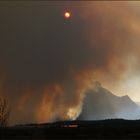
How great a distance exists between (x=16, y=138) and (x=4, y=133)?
1164 mm

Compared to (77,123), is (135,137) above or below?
above

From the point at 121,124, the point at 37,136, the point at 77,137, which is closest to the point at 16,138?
the point at 37,136

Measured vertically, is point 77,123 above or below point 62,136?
below

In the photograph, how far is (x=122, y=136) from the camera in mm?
17250

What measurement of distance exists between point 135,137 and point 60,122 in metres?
4.82

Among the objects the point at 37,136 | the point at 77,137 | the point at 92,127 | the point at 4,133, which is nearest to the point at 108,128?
the point at 92,127

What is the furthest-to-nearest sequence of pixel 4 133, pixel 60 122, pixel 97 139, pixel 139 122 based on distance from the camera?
pixel 60 122, pixel 139 122, pixel 4 133, pixel 97 139

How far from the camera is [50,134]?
1769 cm

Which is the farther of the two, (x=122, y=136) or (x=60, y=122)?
(x=60, y=122)

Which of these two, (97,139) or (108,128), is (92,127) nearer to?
(108,128)

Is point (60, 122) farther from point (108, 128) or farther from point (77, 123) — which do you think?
point (108, 128)

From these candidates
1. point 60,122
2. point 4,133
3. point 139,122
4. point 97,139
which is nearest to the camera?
point 97,139

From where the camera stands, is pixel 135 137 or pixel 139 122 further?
pixel 139 122

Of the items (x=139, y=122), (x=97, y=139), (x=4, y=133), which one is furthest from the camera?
(x=139, y=122)
